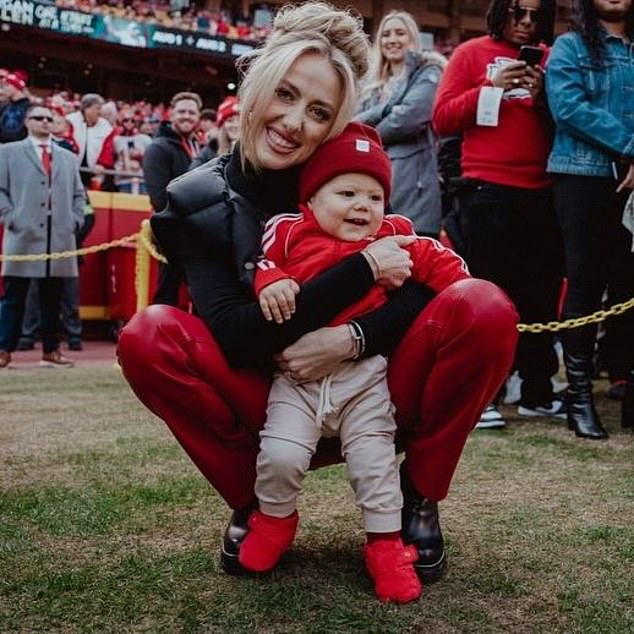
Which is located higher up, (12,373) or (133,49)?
(133,49)

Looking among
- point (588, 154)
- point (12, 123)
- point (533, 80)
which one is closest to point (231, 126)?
point (533, 80)

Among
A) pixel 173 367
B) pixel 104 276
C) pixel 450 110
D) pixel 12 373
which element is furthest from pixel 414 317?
pixel 104 276

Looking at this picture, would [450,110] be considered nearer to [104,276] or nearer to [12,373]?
[12,373]

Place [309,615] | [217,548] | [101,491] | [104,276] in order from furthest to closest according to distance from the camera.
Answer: [104,276]
[101,491]
[217,548]
[309,615]

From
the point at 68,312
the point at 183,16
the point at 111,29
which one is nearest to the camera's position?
the point at 68,312

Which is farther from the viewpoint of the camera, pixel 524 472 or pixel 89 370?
pixel 89 370

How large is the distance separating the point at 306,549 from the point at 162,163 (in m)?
3.98

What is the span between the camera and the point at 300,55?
174 centimetres

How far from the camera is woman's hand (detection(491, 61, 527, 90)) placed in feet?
10.7

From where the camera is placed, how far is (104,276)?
8.07 m

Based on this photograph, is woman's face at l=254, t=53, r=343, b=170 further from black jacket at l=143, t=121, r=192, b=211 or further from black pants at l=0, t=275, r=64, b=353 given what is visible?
black pants at l=0, t=275, r=64, b=353

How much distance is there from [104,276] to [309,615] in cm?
692

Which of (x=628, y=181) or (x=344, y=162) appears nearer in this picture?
(x=344, y=162)

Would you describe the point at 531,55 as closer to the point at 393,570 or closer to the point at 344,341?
the point at 344,341
